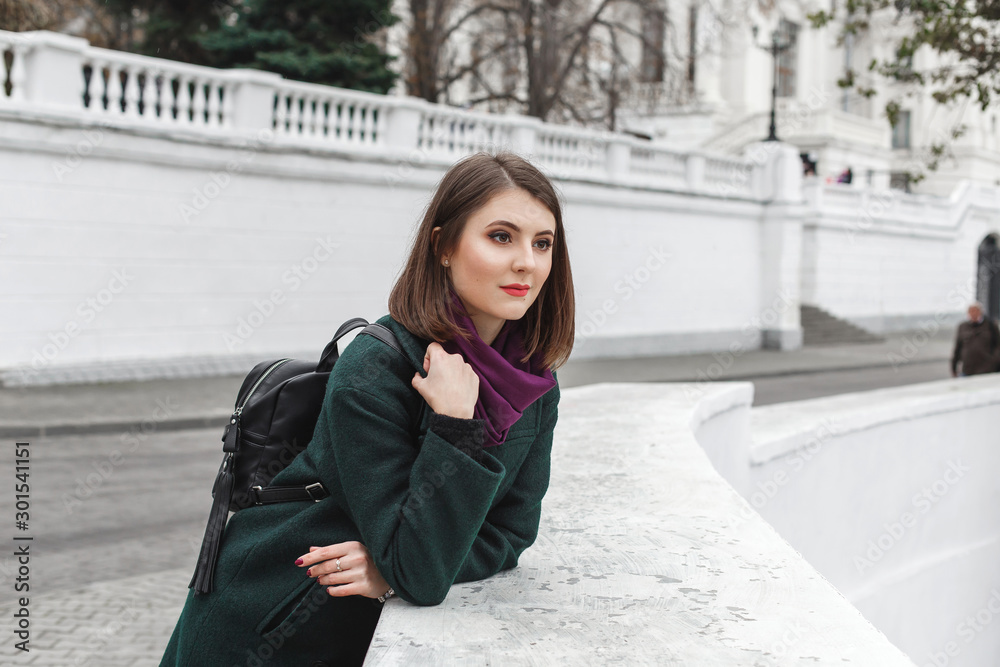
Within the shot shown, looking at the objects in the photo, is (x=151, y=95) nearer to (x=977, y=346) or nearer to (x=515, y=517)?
(x=515, y=517)

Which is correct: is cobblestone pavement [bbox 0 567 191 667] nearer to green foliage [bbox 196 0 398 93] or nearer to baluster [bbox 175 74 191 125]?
baluster [bbox 175 74 191 125]

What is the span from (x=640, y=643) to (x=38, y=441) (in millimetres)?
8812

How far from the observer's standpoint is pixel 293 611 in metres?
2.02

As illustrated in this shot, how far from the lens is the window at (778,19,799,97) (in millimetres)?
41625

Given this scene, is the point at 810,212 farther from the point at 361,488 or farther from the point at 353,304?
the point at 361,488

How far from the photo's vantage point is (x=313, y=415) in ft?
6.93

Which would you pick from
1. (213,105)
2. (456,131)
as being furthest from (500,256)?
(456,131)

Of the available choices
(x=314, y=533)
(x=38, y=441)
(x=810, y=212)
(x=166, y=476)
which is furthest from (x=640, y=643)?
(x=810, y=212)

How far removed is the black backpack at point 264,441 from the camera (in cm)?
207

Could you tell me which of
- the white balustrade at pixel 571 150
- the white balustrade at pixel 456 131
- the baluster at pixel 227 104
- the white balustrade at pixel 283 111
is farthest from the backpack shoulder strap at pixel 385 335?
the white balustrade at pixel 571 150

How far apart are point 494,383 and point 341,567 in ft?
1.68

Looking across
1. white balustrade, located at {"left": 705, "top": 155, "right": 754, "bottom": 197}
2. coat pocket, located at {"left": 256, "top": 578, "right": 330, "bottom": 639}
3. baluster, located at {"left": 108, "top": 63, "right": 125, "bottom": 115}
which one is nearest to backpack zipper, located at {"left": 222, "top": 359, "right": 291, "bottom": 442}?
coat pocket, located at {"left": 256, "top": 578, "right": 330, "bottom": 639}

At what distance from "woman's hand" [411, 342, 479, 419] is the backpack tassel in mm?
503

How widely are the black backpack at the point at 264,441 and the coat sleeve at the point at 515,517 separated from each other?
1.31 ft
